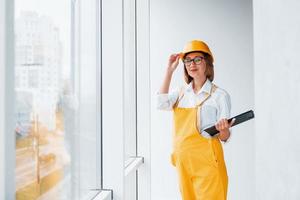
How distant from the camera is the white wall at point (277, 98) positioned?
24 centimetres

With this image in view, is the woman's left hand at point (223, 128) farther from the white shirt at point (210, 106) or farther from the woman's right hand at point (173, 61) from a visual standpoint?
the woman's right hand at point (173, 61)

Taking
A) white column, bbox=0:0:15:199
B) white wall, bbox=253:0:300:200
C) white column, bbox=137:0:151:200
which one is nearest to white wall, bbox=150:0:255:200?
white column, bbox=137:0:151:200

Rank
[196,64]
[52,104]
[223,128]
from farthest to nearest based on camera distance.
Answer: [196,64] < [223,128] < [52,104]

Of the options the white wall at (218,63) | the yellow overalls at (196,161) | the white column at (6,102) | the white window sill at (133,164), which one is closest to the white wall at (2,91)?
the white column at (6,102)

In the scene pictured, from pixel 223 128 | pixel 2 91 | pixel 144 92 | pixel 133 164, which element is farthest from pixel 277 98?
pixel 144 92

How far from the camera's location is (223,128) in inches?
60.7

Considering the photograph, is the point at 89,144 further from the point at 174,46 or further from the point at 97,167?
the point at 174,46

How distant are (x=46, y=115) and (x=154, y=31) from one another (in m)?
1.65

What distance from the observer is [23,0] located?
2.93 feet

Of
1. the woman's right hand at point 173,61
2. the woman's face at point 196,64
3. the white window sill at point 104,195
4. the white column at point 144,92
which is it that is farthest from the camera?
the white column at point 144,92

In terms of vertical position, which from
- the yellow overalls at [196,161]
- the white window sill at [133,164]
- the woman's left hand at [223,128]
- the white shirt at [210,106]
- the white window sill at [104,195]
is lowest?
the white window sill at [104,195]

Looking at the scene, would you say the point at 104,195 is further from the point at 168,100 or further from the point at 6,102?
the point at 6,102

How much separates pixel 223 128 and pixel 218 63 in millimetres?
978

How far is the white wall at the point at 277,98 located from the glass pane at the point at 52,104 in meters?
0.72
